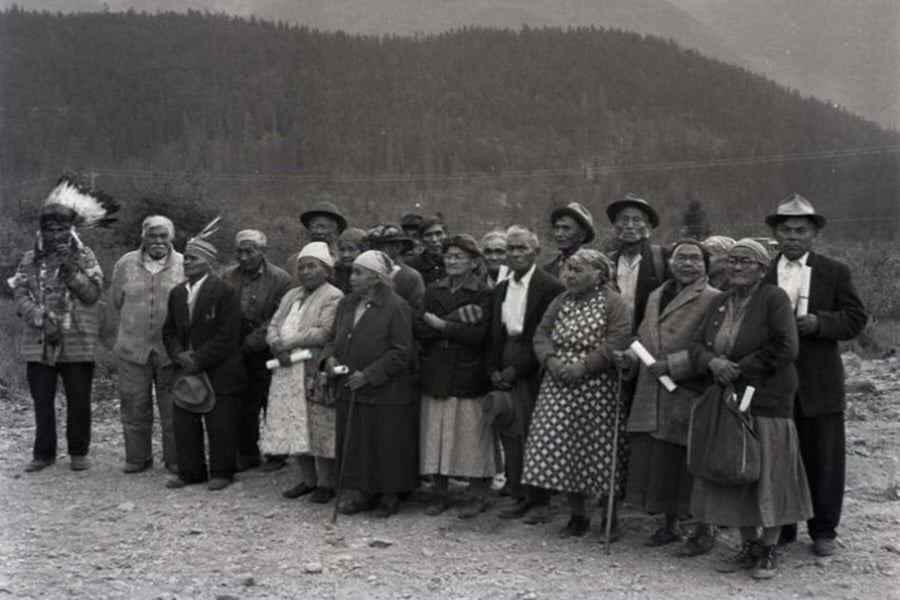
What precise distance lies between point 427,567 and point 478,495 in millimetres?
1205

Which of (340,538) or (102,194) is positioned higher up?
(102,194)

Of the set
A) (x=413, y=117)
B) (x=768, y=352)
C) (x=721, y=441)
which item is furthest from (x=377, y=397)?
(x=413, y=117)

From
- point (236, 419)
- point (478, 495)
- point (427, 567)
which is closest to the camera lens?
point (427, 567)

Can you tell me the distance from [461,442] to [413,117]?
A: 5920 cm

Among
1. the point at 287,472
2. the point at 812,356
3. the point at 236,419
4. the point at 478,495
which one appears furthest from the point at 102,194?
the point at 812,356

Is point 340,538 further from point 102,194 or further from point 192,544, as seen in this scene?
point 102,194

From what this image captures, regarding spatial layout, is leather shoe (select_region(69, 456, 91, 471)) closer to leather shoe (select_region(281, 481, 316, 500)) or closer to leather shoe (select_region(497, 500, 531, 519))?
leather shoe (select_region(281, 481, 316, 500))

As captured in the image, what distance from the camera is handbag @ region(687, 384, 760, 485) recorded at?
5.04 m

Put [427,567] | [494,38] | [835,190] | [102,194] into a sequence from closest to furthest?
[427,567] < [102,194] < [835,190] < [494,38]

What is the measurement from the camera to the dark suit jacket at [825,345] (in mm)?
5469

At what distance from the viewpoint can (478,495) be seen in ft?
21.5

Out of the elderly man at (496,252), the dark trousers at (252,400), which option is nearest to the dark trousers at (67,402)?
the dark trousers at (252,400)

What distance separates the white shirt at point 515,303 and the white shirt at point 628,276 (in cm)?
60

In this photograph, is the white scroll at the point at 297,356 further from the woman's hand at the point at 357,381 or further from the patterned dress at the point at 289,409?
the woman's hand at the point at 357,381
